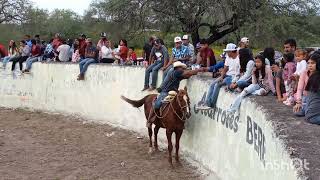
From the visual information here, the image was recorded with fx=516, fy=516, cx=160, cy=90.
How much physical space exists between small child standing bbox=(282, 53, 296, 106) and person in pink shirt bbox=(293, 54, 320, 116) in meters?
0.61

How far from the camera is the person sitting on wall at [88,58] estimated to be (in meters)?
16.5

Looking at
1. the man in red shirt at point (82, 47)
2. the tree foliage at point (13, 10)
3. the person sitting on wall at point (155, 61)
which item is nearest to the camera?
the person sitting on wall at point (155, 61)

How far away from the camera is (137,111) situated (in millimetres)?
14250

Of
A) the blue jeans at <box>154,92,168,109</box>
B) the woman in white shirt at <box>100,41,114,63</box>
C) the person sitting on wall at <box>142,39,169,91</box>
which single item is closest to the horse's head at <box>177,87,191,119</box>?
the blue jeans at <box>154,92,168,109</box>

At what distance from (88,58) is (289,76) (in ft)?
32.1

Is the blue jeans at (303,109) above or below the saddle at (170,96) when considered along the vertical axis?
above

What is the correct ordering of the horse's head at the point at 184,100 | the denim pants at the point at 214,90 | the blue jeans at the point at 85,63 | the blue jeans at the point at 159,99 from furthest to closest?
the blue jeans at the point at 85,63 < the blue jeans at the point at 159,99 < the horse's head at the point at 184,100 < the denim pants at the point at 214,90

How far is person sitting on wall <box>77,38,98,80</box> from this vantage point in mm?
16484

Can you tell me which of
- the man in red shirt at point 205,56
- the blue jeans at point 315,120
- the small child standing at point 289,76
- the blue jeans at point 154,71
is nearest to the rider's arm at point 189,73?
the man in red shirt at point 205,56

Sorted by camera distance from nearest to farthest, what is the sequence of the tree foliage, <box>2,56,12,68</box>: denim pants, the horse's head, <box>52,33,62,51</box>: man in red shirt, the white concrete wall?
1. the white concrete wall
2. the horse's head
3. <box>52,33,62,51</box>: man in red shirt
4. <box>2,56,12,68</box>: denim pants
5. the tree foliage

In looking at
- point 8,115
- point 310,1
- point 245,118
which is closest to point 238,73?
point 245,118

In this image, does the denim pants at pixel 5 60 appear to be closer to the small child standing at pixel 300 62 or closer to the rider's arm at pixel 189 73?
the rider's arm at pixel 189 73

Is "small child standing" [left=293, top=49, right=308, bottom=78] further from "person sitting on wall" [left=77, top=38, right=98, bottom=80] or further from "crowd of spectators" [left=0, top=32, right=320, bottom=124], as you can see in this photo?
"person sitting on wall" [left=77, top=38, right=98, bottom=80]

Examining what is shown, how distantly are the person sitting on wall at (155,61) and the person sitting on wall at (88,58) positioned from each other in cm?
350
